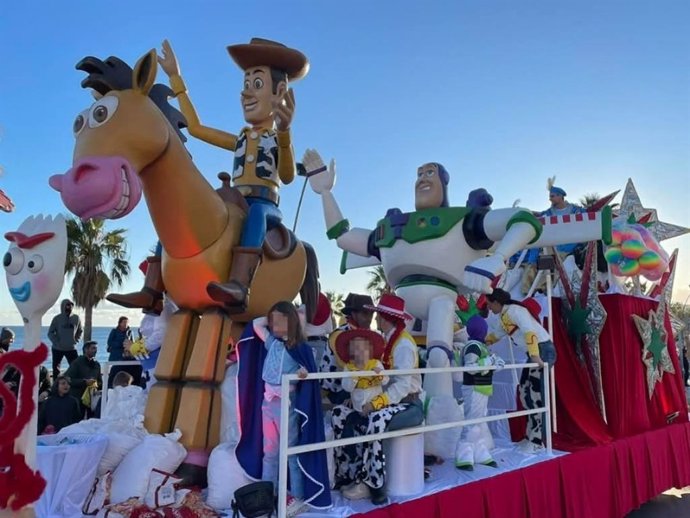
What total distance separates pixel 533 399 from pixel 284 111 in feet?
9.66

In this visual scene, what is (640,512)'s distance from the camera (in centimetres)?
608

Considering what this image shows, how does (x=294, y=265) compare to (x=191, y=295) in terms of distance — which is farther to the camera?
(x=294, y=265)

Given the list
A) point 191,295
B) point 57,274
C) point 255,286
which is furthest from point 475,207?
point 57,274

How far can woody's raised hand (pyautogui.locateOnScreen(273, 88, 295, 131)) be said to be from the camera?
13.8 ft

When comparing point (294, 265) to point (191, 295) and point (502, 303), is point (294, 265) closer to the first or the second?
point (191, 295)

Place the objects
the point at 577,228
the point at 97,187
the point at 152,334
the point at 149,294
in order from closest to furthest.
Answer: the point at 97,187, the point at 149,294, the point at 152,334, the point at 577,228

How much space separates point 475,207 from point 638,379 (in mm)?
2413

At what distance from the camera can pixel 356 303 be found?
3811 mm

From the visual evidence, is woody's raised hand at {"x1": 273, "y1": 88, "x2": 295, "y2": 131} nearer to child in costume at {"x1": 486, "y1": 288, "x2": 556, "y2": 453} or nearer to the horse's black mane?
the horse's black mane

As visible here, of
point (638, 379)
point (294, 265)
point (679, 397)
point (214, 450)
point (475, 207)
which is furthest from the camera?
point (679, 397)

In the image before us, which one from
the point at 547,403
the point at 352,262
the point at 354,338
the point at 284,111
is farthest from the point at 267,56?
the point at 547,403

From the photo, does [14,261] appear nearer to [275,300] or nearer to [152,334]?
[152,334]

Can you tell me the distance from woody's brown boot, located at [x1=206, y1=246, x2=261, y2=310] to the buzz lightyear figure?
1.54 meters

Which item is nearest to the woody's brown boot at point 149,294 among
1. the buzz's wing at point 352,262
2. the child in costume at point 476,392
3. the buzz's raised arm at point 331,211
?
the buzz's raised arm at point 331,211
